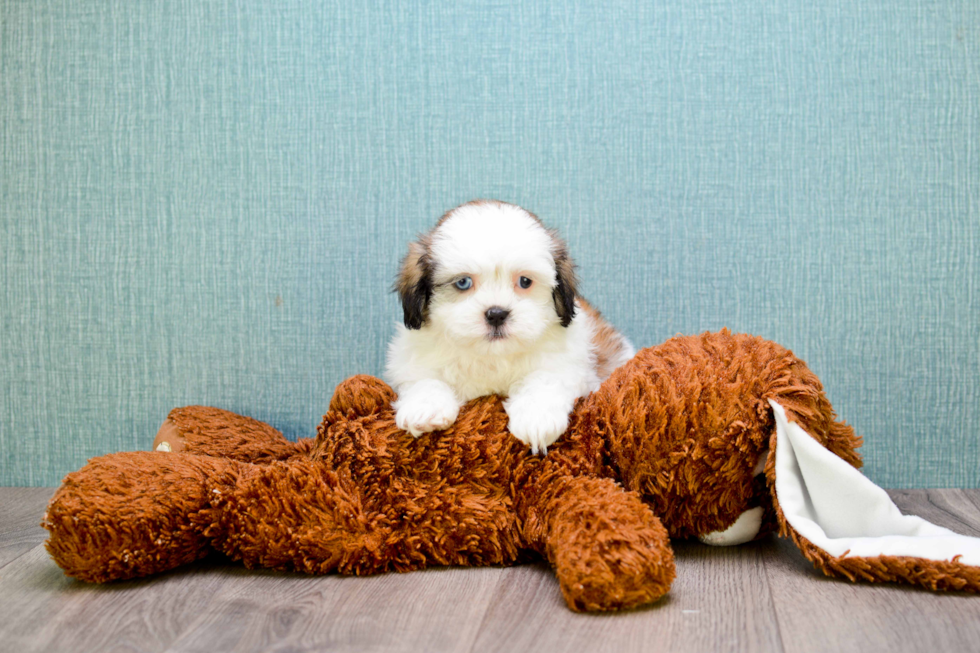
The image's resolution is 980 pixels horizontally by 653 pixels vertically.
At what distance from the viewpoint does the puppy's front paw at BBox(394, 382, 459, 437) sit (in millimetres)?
1709

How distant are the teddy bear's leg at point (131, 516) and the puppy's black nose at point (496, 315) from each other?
0.65 meters

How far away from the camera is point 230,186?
2.47m

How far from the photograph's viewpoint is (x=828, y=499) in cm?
164

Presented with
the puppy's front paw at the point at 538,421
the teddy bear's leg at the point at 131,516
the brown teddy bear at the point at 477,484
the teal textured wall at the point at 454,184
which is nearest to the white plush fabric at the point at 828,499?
the brown teddy bear at the point at 477,484

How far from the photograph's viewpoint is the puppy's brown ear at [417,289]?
71.4 inches

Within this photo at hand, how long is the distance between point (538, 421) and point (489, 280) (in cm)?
33

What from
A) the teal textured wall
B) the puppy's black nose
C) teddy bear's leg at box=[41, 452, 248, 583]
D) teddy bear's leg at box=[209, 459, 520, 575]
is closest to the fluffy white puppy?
the puppy's black nose

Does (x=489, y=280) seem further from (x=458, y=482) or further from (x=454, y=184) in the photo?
(x=454, y=184)

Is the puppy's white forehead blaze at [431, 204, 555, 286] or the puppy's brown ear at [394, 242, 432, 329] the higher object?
the puppy's white forehead blaze at [431, 204, 555, 286]

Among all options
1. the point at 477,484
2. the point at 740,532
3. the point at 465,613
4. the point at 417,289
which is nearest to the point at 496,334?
the point at 417,289

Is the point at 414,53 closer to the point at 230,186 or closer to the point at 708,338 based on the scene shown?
the point at 230,186

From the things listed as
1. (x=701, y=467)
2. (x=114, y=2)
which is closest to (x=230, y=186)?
(x=114, y=2)

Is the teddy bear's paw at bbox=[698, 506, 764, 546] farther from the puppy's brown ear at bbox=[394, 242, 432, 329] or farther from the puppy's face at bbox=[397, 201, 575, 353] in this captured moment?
the puppy's brown ear at bbox=[394, 242, 432, 329]

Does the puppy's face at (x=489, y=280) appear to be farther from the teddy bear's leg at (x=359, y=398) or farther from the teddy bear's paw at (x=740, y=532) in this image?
the teddy bear's paw at (x=740, y=532)
